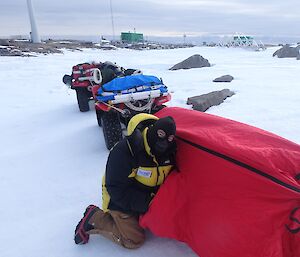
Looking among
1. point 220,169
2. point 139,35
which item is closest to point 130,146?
Answer: point 220,169

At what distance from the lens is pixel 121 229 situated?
8.18 feet

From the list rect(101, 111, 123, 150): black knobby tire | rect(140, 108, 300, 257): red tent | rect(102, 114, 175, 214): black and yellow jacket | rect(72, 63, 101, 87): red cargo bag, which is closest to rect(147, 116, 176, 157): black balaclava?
rect(102, 114, 175, 214): black and yellow jacket

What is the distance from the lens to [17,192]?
3.65m

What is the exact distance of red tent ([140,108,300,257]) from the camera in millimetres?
1791

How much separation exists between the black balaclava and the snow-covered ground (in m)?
0.74

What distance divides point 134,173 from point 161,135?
37 centimetres

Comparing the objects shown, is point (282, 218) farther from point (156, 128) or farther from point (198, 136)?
point (156, 128)

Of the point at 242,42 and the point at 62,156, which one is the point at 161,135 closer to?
the point at 62,156

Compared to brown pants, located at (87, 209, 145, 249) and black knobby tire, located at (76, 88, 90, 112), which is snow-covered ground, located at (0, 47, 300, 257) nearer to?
brown pants, located at (87, 209, 145, 249)

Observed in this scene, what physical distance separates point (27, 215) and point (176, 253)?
5.10ft

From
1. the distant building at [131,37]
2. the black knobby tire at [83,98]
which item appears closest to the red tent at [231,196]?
the black knobby tire at [83,98]

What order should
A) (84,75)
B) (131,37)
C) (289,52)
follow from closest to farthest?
(84,75) < (289,52) < (131,37)

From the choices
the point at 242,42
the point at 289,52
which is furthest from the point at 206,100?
the point at 242,42

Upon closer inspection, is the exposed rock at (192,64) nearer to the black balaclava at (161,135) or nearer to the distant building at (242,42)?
the black balaclava at (161,135)
